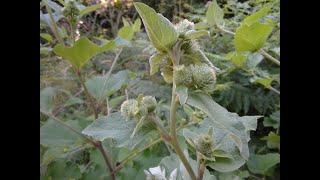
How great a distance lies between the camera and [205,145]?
55 cm

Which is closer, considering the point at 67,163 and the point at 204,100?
the point at 204,100

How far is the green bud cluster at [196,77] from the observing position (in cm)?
51

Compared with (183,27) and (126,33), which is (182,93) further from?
(126,33)

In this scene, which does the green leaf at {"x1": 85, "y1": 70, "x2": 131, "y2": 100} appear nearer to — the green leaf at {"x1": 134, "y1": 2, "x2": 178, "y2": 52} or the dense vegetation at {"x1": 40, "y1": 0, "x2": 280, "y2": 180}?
the dense vegetation at {"x1": 40, "y1": 0, "x2": 280, "y2": 180}

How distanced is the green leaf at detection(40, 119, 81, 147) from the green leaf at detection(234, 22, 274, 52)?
0.37 meters

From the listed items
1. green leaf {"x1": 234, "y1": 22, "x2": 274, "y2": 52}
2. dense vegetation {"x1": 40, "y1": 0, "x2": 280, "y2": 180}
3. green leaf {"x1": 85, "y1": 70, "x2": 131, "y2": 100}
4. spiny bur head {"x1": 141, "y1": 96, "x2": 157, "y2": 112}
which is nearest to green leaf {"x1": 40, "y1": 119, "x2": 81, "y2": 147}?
dense vegetation {"x1": 40, "y1": 0, "x2": 280, "y2": 180}

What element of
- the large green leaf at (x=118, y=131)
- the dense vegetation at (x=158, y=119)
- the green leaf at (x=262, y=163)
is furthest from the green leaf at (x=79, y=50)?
the green leaf at (x=262, y=163)

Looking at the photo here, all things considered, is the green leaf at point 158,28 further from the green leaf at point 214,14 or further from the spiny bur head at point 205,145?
the green leaf at point 214,14

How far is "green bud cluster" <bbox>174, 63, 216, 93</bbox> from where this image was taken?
0.51 meters
